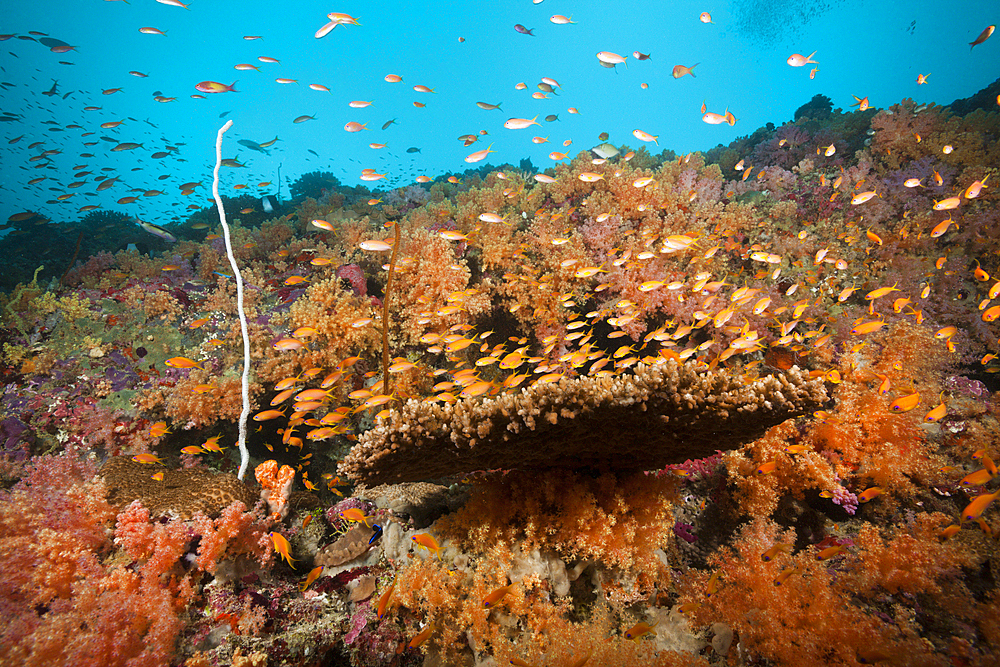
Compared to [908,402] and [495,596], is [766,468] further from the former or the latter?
[495,596]

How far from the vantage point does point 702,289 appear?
5297 millimetres

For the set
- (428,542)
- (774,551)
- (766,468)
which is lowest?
(428,542)

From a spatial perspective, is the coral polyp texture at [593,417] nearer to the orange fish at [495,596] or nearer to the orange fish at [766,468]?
the orange fish at [495,596]

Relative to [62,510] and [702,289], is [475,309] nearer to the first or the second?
[702,289]

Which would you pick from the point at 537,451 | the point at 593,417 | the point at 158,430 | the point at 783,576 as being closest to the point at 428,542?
the point at 537,451

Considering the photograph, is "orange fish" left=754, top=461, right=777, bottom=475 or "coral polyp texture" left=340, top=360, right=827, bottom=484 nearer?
"coral polyp texture" left=340, top=360, right=827, bottom=484

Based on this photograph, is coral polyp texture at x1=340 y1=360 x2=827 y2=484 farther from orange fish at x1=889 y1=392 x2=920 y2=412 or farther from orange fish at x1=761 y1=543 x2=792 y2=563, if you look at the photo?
orange fish at x1=889 y1=392 x2=920 y2=412

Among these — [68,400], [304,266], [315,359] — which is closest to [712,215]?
[315,359]

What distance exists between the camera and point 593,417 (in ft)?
7.45

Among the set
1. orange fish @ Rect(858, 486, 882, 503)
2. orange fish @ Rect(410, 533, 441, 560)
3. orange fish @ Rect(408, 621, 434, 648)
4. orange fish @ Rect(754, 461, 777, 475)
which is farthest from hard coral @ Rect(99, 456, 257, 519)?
orange fish @ Rect(858, 486, 882, 503)

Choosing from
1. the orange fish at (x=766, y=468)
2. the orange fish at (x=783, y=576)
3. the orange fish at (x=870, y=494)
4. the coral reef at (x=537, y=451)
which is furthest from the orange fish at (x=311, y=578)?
the orange fish at (x=870, y=494)

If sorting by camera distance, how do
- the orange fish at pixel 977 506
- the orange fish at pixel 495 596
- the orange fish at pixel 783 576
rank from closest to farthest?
1. the orange fish at pixel 977 506
2. the orange fish at pixel 495 596
3. the orange fish at pixel 783 576

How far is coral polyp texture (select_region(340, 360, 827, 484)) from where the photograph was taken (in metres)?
2.17

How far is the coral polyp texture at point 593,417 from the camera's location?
2170 millimetres
